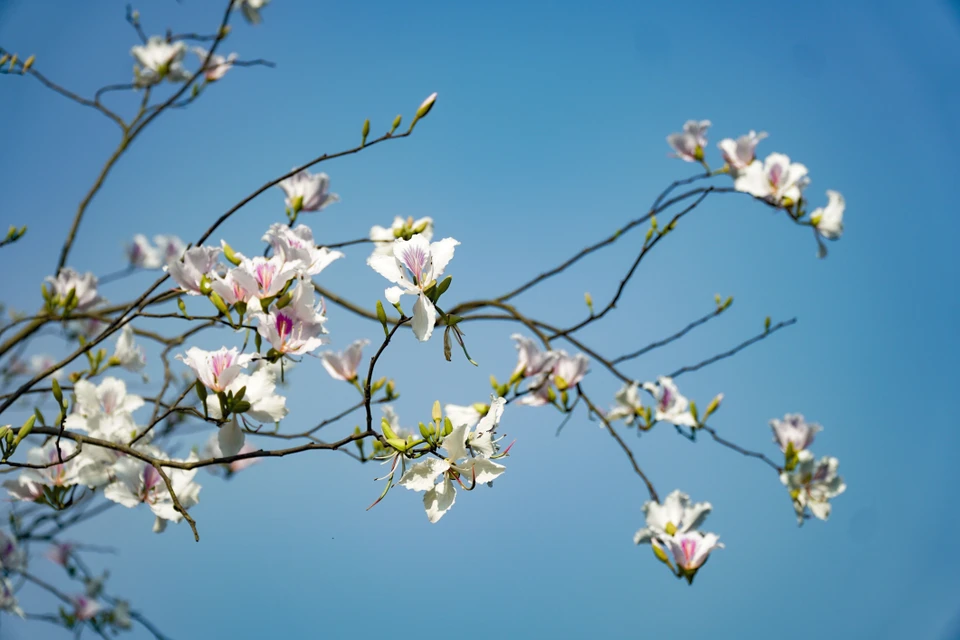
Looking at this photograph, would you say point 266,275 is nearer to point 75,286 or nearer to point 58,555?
point 75,286

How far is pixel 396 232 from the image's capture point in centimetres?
157

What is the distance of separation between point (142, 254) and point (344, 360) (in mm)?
1914

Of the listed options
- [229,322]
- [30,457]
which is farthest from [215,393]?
[30,457]

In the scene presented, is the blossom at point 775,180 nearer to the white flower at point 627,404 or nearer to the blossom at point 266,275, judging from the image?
the white flower at point 627,404

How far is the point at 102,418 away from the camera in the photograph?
1425mm

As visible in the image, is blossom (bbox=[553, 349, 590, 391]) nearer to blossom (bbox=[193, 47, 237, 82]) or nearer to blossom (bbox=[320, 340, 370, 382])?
blossom (bbox=[320, 340, 370, 382])

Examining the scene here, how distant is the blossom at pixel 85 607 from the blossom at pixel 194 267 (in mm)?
2142

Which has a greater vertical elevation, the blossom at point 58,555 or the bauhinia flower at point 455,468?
the blossom at point 58,555

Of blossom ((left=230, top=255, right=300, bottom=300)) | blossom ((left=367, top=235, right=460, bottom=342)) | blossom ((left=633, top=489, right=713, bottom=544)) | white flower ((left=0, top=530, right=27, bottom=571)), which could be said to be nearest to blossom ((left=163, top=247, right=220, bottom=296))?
blossom ((left=230, top=255, right=300, bottom=300))

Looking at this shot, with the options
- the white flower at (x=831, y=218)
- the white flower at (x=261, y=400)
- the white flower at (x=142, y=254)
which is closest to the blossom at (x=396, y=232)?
the white flower at (x=261, y=400)

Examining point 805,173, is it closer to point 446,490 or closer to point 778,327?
point 778,327

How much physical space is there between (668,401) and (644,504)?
49cm

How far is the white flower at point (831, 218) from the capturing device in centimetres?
198

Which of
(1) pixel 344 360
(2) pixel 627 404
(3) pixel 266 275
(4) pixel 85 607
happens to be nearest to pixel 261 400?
(3) pixel 266 275
